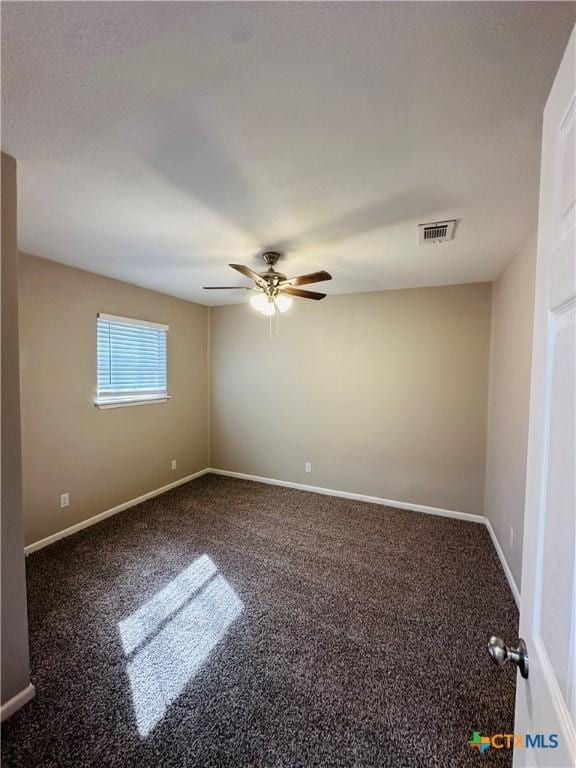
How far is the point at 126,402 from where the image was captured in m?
3.49

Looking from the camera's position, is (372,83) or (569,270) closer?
(569,270)

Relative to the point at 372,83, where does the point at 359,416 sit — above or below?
below

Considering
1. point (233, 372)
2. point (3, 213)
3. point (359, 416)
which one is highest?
point (3, 213)

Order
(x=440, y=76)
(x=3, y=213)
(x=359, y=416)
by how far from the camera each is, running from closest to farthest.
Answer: (x=440, y=76)
(x=3, y=213)
(x=359, y=416)

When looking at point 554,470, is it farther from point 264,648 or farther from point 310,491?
point 310,491

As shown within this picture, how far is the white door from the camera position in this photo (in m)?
0.52

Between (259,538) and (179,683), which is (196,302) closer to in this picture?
(259,538)

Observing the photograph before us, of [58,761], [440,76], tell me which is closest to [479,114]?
[440,76]

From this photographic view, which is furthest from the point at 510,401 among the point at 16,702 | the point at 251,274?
the point at 16,702

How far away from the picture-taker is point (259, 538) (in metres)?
2.96

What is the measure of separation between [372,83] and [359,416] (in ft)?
10.4

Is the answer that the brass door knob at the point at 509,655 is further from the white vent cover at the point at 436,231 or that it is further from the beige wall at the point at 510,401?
the white vent cover at the point at 436,231

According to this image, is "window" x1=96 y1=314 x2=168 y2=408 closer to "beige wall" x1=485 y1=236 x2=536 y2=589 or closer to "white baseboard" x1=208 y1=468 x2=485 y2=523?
"white baseboard" x1=208 y1=468 x2=485 y2=523

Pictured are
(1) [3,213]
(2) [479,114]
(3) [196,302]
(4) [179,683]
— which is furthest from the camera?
(3) [196,302]
